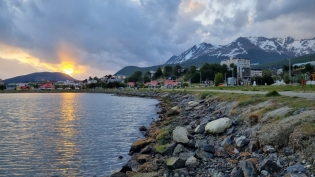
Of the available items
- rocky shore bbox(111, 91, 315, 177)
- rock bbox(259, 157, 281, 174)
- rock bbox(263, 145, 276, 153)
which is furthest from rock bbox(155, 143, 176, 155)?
rock bbox(259, 157, 281, 174)

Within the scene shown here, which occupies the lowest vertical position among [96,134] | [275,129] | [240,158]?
[96,134]

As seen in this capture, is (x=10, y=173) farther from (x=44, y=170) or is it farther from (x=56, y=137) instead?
(x=56, y=137)

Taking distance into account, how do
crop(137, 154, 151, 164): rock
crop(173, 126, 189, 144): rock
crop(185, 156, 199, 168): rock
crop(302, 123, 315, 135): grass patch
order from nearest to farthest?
1. crop(302, 123, 315, 135): grass patch
2. crop(185, 156, 199, 168): rock
3. crop(137, 154, 151, 164): rock
4. crop(173, 126, 189, 144): rock

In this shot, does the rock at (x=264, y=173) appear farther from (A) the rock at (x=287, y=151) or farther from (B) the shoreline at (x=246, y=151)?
(A) the rock at (x=287, y=151)

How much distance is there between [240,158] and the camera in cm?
1105

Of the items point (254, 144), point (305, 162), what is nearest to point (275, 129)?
point (254, 144)

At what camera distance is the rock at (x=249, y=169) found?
8.89 metres

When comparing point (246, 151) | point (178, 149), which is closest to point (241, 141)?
point (246, 151)

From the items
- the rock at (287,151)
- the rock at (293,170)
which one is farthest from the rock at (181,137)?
the rock at (293,170)

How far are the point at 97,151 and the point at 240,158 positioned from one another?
11939 millimetres

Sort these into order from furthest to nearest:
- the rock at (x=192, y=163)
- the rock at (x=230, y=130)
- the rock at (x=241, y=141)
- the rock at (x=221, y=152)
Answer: the rock at (x=230, y=130) → the rock at (x=241, y=141) → the rock at (x=221, y=152) → the rock at (x=192, y=163)

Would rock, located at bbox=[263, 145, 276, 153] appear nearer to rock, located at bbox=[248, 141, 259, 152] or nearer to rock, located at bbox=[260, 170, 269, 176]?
rock, located at bbox=[248, 141, 259, 152]

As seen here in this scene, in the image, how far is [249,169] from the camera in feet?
29.8

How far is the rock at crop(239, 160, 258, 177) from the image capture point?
350 inches
